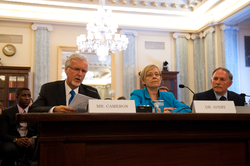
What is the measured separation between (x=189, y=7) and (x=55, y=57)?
445cm

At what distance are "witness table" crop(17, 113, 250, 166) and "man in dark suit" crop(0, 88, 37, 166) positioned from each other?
7.42 ft

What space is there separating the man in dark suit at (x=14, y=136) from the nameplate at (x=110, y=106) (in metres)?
2.27

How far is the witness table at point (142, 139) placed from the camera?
122 cm

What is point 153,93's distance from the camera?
8.65ft

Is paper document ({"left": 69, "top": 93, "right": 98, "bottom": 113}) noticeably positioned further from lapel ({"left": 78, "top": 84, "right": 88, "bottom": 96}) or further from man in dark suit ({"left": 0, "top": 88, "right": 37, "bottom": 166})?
man in dark suit ({"left": 0, "top": 88, "right": 37, "bottom": 166})

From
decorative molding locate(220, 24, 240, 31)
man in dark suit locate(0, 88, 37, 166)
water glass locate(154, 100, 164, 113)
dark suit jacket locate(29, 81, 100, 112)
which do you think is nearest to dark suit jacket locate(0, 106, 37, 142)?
man in dark suit locate(0, 88, 37, 166)

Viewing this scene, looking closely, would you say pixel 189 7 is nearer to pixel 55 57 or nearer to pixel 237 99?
pixel 55 57

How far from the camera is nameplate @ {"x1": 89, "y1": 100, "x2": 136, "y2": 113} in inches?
54.0

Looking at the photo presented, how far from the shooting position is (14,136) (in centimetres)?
335

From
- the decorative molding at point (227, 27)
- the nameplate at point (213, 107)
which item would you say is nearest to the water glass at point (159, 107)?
the nameplate at point (213, 107)

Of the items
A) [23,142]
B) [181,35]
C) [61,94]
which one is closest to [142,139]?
[61,94]

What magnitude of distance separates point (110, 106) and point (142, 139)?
0.27 meters

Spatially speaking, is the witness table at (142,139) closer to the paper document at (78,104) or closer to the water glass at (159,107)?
the paper document at (78,104)

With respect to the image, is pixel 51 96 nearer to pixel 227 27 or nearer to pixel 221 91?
pixel 221 91
